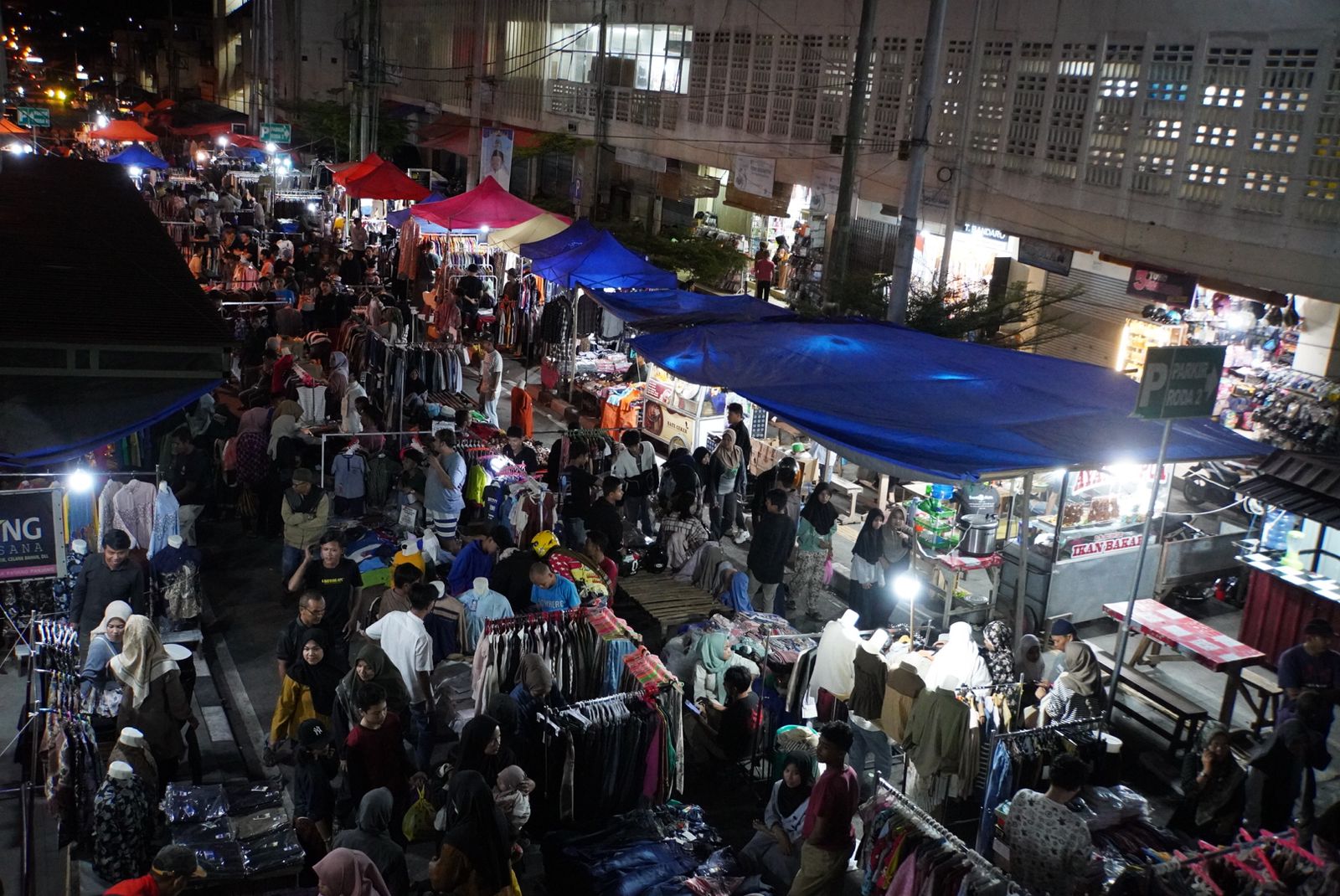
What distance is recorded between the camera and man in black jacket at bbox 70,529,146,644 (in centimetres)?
850

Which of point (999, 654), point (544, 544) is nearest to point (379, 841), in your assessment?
point (544, 544)

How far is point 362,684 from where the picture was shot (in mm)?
7340

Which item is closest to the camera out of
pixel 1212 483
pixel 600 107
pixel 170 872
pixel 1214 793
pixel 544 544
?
pixel 170 872

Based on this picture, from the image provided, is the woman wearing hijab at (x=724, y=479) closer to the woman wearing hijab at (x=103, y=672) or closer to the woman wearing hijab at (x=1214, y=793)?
the woman wearing hijab at (x=1214, y=793)

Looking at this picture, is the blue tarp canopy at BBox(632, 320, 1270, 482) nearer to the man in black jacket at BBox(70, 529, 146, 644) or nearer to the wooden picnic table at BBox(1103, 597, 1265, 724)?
the wooden picnic table at BBox(1103, 597, 1265, 724)

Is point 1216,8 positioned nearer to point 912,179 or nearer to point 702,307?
point 912,179

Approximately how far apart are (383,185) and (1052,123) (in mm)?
13037

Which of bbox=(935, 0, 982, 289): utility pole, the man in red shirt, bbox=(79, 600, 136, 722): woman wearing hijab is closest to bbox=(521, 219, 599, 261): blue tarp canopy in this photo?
bbox=(935, 0, 982, 289): utility pole

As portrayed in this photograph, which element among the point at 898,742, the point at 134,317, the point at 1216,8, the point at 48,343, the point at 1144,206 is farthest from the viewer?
the point at 1144,206

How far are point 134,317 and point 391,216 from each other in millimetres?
16552

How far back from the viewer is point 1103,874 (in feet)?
21.8

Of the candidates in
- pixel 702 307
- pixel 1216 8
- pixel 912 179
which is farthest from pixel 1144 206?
pixel 702 307

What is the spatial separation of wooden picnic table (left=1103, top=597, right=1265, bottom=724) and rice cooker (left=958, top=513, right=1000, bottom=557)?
132 centimetres

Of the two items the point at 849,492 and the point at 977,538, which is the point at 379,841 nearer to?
the point at 977,538
